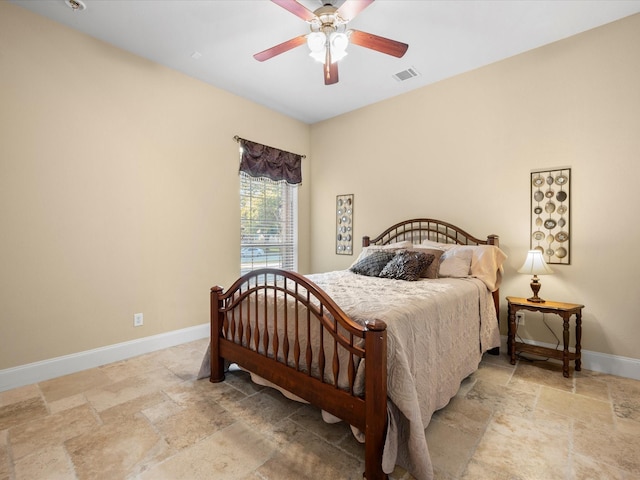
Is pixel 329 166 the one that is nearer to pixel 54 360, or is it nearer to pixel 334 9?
pixel 334 9

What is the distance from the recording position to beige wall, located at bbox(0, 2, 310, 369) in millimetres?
2404

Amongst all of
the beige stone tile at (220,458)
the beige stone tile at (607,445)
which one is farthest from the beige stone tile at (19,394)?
the beige stone tile at (607,445)

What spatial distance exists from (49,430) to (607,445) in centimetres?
323

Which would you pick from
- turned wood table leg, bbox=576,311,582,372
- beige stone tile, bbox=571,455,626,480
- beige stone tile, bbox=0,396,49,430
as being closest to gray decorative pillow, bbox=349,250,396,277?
turned wood table leg, bbox=576,311,582,372

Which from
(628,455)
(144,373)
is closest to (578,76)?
(628,455)

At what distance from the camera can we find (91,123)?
108 inches

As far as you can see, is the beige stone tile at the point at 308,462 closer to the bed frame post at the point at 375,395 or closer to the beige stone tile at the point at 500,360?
the bed frame post at the point at 375,395

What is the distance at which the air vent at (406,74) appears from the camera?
10.9 feet

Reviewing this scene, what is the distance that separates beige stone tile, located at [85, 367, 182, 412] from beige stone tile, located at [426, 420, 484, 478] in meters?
1.92

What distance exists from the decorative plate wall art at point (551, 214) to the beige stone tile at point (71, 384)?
13.3 ft

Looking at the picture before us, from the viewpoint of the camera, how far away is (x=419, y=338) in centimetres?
171

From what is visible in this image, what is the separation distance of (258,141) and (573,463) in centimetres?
419

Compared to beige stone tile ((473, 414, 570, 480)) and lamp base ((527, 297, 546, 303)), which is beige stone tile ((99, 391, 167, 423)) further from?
lamp base ((527, 297, 546, 303))

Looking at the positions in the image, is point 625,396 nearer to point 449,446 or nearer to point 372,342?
point 449,446
